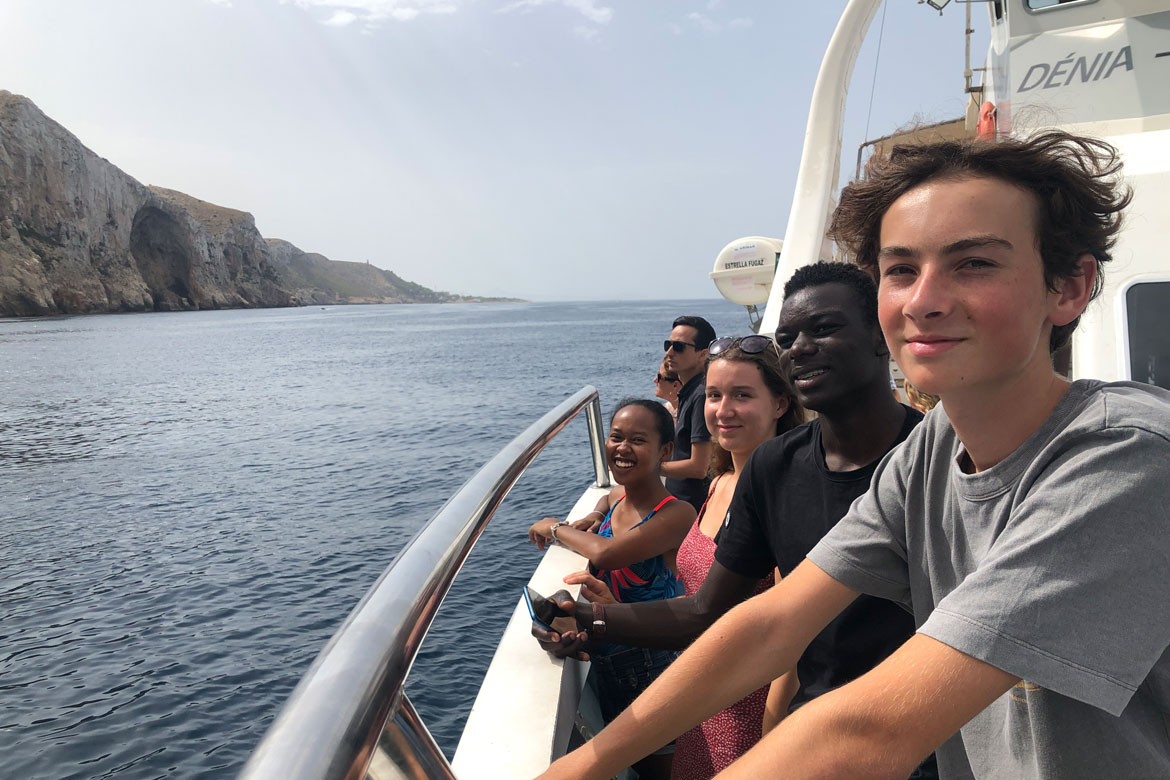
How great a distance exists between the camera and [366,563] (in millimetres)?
10875

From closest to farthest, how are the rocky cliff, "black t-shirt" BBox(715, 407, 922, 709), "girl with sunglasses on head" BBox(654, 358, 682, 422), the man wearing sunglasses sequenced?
"black t-shirt" BBox(715, 407, 922, 709)
the man wearing sunglasses
"girl with sunglasses on head" BBox(654, 358, 682, 422)
the rocky cliff

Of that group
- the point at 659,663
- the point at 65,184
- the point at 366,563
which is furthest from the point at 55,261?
the point at 659,663

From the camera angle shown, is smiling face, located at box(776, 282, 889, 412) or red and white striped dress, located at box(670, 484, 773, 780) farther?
red and white striped dress, located at box(670, 484, 773, 780)

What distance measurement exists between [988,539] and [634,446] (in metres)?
1.95

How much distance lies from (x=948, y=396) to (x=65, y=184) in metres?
101

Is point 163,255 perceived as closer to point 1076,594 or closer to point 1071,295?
point 1071,295

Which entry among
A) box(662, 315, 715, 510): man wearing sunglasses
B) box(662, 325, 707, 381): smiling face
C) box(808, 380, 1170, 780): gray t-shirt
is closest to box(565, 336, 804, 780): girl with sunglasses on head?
box(662, 315, 715, 510): man wearing sunglasses

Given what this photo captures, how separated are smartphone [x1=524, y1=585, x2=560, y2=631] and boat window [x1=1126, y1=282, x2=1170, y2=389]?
7.45 feet

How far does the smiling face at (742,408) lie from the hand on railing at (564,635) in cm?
71

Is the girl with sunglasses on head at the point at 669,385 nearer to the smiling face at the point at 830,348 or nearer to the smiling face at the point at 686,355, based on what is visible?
the smiling face at the point at 686,355

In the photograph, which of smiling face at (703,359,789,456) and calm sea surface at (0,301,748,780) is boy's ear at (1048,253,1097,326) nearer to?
smiling face at (703,359,789,456)

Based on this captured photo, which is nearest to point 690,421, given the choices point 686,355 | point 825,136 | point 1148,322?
point 686,355

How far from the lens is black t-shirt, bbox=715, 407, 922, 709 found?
151 centimetres

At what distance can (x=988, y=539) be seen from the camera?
101cm
